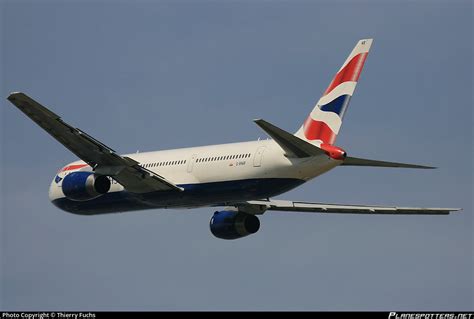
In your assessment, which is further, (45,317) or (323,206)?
(323,206)

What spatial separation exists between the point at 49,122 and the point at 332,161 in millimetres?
15077

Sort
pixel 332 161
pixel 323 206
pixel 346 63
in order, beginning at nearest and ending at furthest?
pixel 332 161 → pixel 346 63 → pixel 323 206

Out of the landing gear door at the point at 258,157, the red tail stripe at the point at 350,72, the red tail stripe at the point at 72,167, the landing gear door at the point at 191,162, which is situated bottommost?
the landing gear door at the point at 258,157

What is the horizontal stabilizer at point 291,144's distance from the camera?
6356 centimetres

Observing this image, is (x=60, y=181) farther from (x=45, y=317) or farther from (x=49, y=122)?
(x=45, y=317)

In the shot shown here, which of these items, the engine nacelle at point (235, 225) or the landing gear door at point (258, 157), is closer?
the landing gear door at point (258, 157)

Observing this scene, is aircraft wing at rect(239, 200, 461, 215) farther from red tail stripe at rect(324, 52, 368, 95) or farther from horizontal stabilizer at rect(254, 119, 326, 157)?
horizontal stabilizer at rect(254, 119, 326, 157)

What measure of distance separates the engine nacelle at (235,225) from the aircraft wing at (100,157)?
265 inches

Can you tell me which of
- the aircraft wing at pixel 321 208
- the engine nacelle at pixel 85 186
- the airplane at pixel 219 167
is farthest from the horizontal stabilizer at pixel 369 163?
the engine nacelle at pixel 85 186

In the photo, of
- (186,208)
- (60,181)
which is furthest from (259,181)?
(60,181)

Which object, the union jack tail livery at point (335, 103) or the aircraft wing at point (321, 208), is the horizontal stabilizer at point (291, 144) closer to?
the union jack tail livery at point (335, 103)

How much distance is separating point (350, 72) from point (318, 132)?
153 inches

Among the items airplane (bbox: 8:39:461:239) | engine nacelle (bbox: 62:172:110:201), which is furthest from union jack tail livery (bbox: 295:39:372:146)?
engine nacelle (bbox: 62:172:110:201)

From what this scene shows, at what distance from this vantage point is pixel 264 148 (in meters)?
69.1
